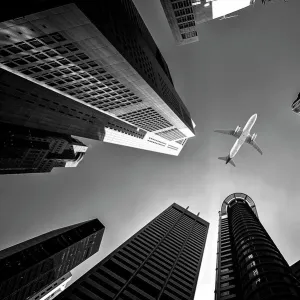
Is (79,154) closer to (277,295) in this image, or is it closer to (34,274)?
(34,274)

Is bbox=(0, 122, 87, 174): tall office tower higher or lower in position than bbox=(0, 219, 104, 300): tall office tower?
higher

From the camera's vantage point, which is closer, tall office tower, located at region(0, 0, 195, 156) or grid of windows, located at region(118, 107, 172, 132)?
tall office tower, located at region(0, 0, 195, 156)

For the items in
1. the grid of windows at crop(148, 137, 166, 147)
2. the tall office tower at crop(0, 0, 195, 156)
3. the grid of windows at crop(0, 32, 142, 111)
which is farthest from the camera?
the grid of windows at crop(148, 137, 166, 147)

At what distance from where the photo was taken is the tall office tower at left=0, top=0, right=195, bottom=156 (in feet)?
115

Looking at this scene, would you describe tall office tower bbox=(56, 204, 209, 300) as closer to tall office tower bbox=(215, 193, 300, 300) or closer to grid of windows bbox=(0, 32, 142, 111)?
tall office tower bbox=(215, 193, 300, 300)

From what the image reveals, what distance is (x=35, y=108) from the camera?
212 ft

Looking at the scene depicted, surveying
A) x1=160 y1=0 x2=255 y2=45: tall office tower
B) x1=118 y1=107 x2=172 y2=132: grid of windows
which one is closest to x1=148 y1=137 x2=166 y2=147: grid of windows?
x1=118 y1=107 x2=172 y2=132: grid of windows

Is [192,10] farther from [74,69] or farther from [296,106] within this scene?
[296,106]

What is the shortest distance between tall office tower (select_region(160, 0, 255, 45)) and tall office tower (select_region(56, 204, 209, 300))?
75.6m

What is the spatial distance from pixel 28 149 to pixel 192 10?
82291 millimetres

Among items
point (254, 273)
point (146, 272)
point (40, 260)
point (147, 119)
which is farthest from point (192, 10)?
point (40, 260)

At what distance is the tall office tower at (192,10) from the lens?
67.7m

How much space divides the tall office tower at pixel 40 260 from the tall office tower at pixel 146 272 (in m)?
53.4

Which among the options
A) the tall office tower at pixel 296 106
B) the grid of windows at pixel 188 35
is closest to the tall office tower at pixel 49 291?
the grid of windows at pixel 188 35
